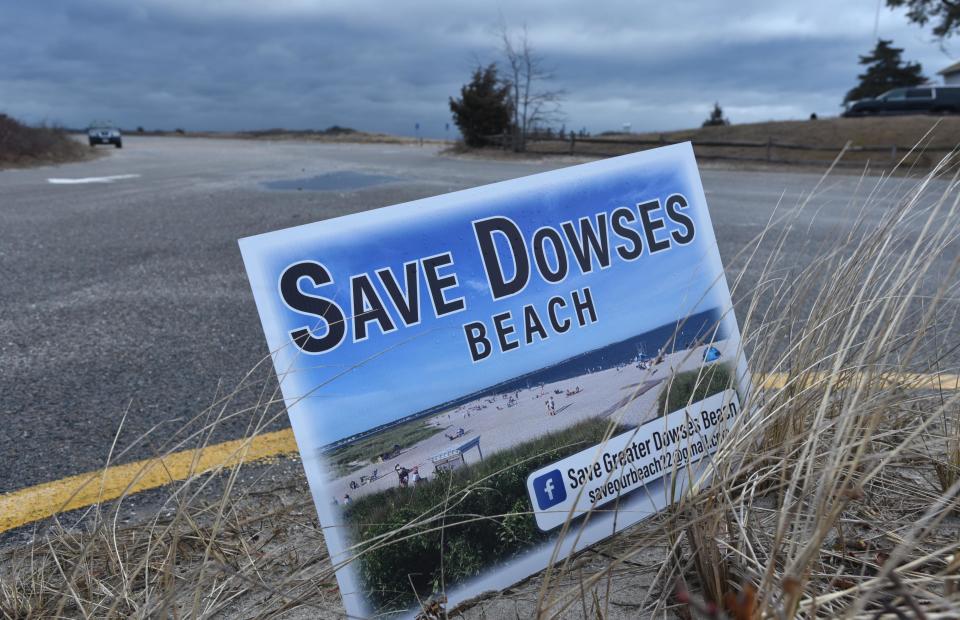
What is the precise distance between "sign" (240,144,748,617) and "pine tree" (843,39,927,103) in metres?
58.6

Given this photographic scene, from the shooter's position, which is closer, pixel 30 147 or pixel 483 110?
pixel 30 147

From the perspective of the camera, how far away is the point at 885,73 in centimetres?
5212

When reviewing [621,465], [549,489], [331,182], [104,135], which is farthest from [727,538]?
[104,135]

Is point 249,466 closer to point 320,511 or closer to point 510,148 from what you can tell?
point 320,511

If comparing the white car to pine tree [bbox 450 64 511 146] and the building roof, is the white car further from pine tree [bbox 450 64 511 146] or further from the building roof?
the building roof

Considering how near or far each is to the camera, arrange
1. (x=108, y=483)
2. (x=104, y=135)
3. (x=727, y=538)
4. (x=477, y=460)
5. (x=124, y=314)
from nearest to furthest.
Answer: (x=727, y=538), (x=477, y=460), (x=108, y=483), (x=124, y=314), (x=104, y=135)

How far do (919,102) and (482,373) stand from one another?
37381 millimetres

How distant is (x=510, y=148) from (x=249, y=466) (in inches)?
964

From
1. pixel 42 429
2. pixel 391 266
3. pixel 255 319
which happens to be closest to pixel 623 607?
pixel 391 266

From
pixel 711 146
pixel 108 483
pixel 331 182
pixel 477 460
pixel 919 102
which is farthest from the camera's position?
pixel 919 102

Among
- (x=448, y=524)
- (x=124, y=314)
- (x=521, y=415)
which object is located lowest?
(x=124, y=314)

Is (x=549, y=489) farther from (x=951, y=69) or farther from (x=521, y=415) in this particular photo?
(x=951, y=69)

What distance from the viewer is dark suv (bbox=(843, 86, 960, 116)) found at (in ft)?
104

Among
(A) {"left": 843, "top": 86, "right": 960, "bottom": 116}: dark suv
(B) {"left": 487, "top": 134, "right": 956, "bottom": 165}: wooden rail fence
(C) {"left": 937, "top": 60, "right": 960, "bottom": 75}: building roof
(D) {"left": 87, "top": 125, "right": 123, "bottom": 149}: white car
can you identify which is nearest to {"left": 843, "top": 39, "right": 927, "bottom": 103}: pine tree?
(C) {"left": 937, "top": 60, "right": 960, "bottom": 75}: building roof
